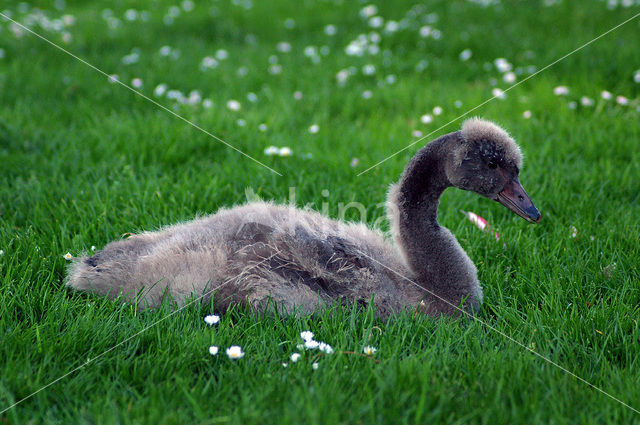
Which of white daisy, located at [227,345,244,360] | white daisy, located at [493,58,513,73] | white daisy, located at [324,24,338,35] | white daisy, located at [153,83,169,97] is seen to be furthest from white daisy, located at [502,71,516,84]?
white daisy, located at [227,345,244,360]

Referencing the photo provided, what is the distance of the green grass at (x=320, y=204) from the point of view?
2.37 meters

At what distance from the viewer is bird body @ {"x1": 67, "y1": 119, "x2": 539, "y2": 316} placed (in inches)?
118

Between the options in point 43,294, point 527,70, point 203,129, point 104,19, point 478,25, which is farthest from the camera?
point 104,19

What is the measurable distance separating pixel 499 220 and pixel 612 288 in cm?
108

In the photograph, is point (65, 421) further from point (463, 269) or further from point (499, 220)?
point (499, 220)

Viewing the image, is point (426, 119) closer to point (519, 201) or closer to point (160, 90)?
point (519, 201)

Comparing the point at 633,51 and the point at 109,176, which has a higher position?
the point at 633,51

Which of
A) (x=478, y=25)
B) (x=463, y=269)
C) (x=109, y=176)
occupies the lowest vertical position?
(x=109, y=176)

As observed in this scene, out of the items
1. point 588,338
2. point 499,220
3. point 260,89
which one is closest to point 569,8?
point 260,89

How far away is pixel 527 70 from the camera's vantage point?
668 cm

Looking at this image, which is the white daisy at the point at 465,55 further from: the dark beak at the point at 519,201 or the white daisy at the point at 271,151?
the dark beak at the point at 519,201

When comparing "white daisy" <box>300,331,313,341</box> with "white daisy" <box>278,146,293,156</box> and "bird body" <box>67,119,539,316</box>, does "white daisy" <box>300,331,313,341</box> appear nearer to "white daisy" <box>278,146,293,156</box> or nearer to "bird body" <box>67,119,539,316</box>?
"bird body" <box>67,119,539,316</box>

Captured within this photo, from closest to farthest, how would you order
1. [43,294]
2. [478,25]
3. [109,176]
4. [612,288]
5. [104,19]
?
[43,294], [612,288], [109,176], [478,25], [104,19]

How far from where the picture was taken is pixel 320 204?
4352mm
